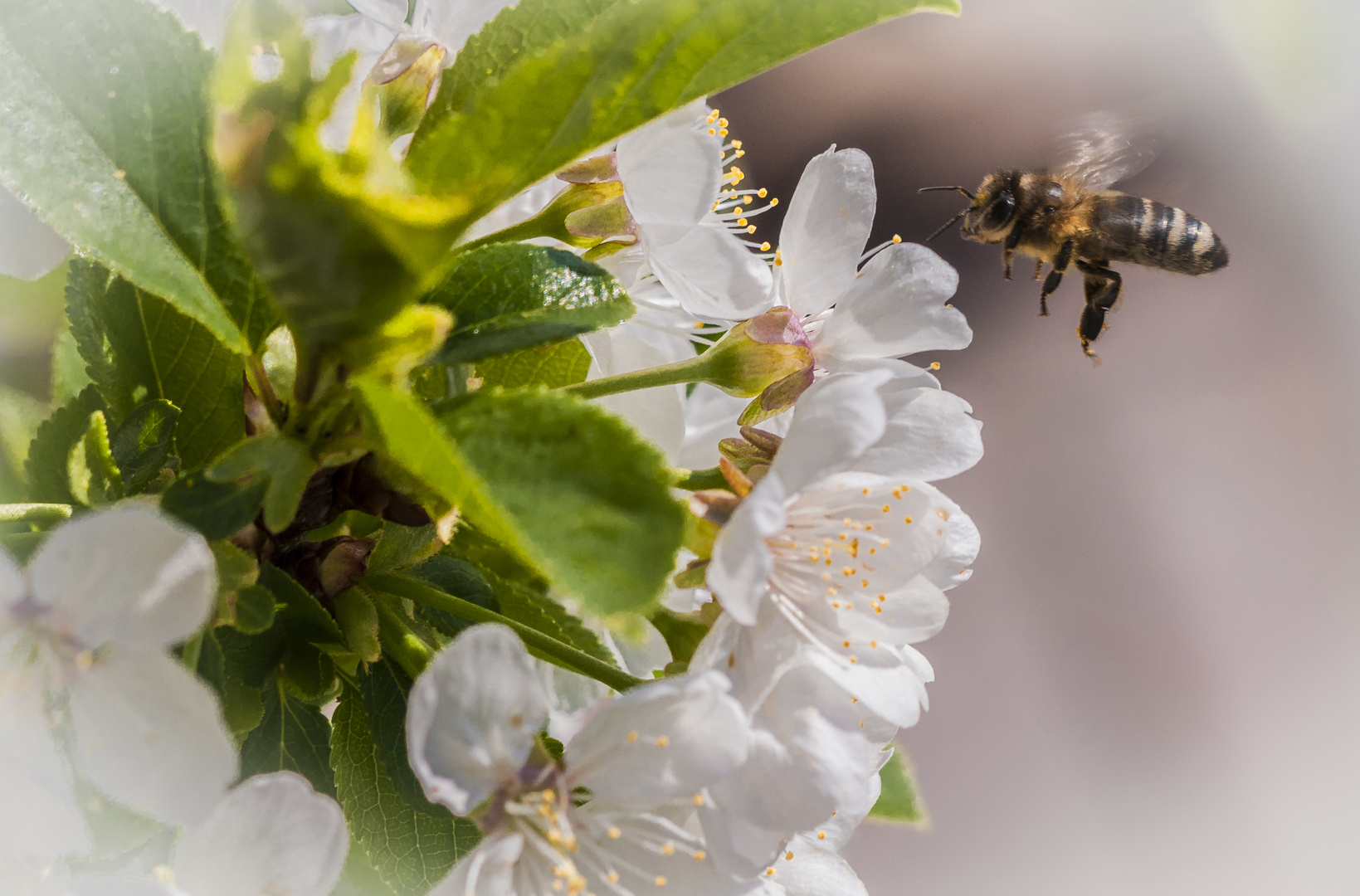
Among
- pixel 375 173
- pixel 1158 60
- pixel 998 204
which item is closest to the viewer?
pixel 375 173

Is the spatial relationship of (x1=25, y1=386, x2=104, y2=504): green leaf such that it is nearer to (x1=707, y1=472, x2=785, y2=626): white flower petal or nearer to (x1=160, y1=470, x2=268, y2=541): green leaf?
(x1=160, y1=470, x2=268, y2=541): green leaf

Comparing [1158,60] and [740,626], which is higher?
[740,626]

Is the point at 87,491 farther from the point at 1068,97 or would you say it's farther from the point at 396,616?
the point at 1068,97

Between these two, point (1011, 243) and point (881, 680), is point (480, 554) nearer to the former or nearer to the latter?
point (881, 680)

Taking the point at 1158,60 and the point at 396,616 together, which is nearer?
the point at 396,616

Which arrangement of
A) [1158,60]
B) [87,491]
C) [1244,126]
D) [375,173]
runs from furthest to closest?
1. [1244,126]
2. [1158,60]
3. [87,491]
4. [375,173]

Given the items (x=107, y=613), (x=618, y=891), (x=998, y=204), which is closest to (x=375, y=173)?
(x=107, y=613)

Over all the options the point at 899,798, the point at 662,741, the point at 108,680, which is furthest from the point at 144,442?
the point at 899,798
